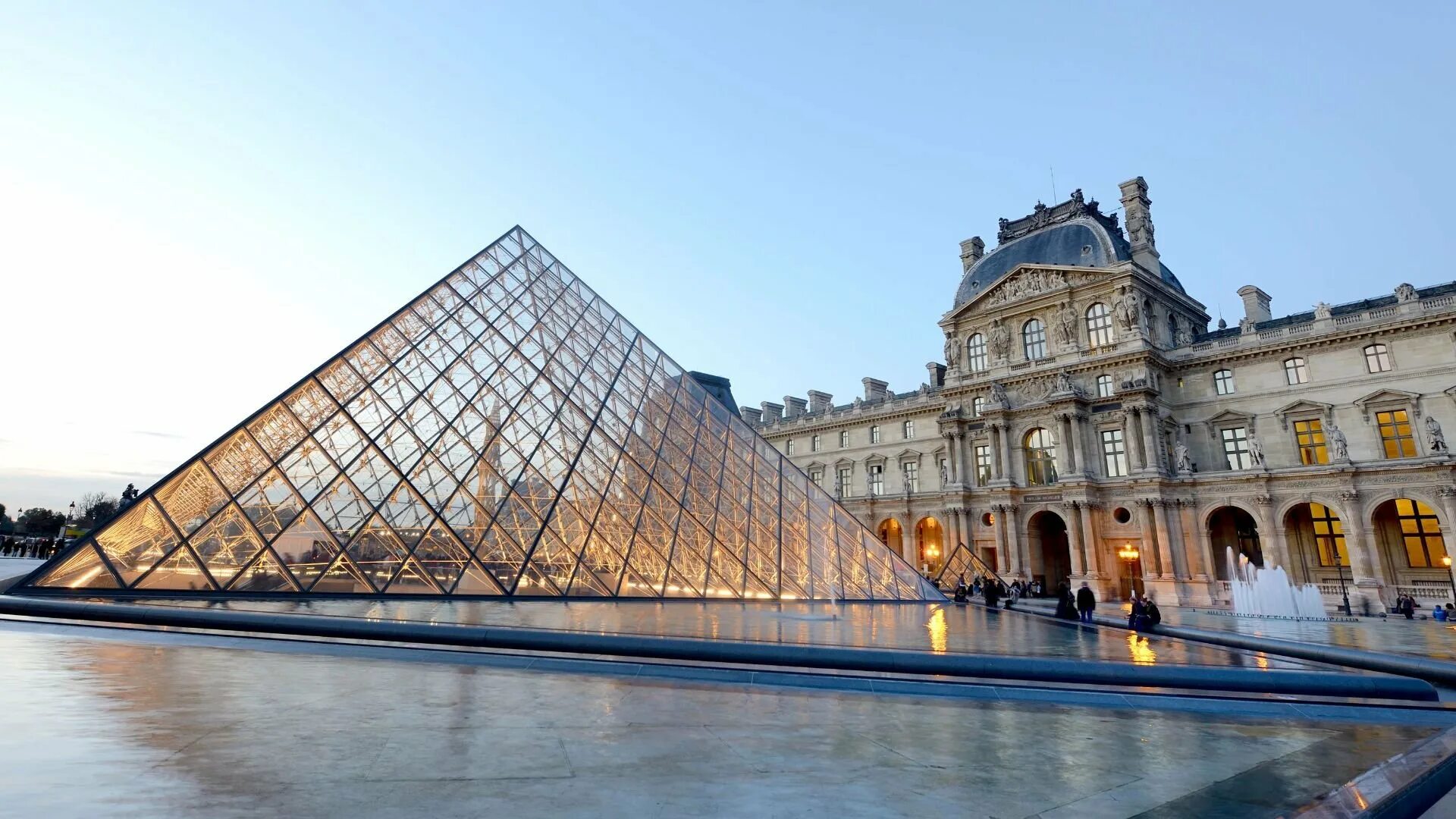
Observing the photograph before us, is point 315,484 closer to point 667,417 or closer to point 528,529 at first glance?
point 528,529

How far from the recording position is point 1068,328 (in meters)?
32.0

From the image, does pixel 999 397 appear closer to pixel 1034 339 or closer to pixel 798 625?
pixel 1034 339

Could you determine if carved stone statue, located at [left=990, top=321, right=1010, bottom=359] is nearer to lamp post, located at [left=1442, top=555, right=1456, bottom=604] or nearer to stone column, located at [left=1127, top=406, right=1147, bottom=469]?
A: stone column, located at [left=1127, top=406, right=1147, bottom=469]

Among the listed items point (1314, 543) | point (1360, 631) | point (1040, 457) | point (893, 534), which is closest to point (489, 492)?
point (1360, 631)

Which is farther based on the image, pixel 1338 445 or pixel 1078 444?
pixel 1078 444

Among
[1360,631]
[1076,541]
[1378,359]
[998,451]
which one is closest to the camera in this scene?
[1360,631]

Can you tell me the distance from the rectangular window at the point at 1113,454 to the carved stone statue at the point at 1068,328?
14.5 ft

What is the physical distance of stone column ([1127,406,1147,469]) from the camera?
2844 cm

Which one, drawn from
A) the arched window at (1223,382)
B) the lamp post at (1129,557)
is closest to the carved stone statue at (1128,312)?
the arched window at (1223,382)

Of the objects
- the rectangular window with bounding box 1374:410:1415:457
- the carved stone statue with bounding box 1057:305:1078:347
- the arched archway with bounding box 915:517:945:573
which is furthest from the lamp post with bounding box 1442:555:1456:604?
the arched archway with bounding box 915:517:945:573

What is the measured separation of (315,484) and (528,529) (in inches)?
162

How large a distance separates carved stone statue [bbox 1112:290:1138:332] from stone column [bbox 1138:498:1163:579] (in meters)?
7.47

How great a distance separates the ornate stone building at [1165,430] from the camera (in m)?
24.5

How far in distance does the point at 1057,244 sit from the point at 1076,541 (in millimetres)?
14770
